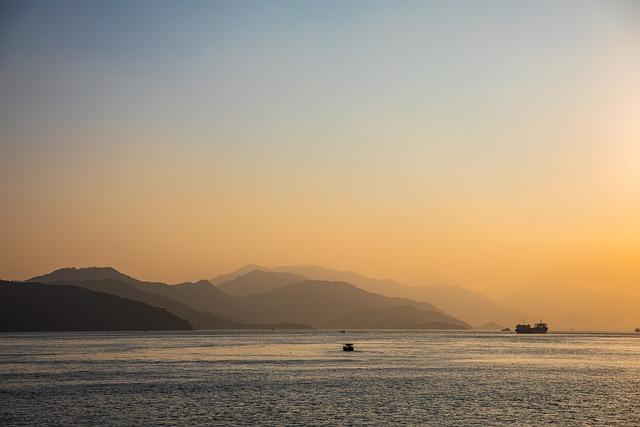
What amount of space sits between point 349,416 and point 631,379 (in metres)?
70.8

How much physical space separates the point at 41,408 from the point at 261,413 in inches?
992

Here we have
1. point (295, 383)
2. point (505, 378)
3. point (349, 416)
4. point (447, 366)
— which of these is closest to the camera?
point (349, 416)

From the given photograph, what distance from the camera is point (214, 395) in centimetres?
8781

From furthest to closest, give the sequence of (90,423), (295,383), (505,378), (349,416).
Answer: (505,378)
(295,383)
(349,416)
(90,423)

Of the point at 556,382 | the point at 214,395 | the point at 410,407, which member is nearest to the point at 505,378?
the point at 556,382

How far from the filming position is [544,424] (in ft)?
218

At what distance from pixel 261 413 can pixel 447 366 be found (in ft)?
278

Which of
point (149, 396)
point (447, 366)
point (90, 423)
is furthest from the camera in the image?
point (447, 366)

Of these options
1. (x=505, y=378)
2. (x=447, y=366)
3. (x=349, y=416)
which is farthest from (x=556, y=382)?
(x=349, y=416)

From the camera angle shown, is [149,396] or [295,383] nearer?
[149,396]

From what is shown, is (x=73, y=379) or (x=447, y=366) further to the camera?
(x=447, y=366)

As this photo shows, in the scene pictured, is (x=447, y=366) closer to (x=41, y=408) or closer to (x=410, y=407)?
(x=410, y=407)

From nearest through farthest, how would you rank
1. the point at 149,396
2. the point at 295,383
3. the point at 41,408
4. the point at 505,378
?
the point at 41,408
the point at 149,396
the point at 295,383
the point at 505,378

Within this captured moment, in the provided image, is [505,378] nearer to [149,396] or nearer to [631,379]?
[631,379]
